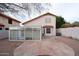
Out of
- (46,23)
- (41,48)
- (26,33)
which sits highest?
(46,23)

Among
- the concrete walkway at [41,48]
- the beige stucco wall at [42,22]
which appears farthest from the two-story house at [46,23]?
the concrete walkway at [41,48]

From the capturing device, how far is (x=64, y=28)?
478 cm

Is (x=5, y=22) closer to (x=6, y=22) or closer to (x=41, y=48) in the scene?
(x=6, y=22)

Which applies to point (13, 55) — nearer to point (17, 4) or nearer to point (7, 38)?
point (7, 38)

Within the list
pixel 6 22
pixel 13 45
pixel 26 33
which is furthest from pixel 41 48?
pixel 6 22

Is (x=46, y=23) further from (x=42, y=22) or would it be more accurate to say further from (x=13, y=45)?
(x=13, y=45)

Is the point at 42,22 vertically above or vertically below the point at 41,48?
above

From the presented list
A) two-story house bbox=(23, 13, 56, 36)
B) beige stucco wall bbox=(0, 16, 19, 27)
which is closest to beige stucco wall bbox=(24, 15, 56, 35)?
two-story house bbox=(23, 13, 56, 36)

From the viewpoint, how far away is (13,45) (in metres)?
4.75

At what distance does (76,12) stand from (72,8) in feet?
0.39

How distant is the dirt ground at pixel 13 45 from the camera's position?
15.4ft

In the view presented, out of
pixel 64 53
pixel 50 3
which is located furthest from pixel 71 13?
pixel 64 53

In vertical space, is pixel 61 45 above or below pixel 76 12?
below

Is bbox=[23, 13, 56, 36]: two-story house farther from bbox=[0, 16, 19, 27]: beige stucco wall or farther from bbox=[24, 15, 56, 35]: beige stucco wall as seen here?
bbox=[0, 16, 19, 27]: beige stucco wall
